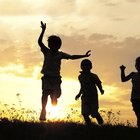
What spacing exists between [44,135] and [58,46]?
450 cm

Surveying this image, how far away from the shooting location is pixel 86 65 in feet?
51.9

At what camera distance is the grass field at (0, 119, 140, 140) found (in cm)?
1109

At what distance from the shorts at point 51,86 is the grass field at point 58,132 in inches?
86.8

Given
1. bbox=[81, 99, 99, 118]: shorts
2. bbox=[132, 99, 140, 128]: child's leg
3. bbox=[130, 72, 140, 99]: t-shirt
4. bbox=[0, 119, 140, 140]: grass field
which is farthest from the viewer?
bbox=[81, 99, 99, 118]: shorts

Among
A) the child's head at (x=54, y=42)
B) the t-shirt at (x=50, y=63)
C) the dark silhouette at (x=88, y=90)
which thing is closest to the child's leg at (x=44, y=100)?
the t-shirt at (x=50, y=63)

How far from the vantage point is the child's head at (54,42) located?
14.9 metres

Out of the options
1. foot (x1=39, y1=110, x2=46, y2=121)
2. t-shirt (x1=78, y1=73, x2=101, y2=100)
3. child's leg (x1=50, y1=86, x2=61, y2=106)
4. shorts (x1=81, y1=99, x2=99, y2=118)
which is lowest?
foot (x1=39, y1=110, x2=46, y2=121)

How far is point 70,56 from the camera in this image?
15117 millimetres

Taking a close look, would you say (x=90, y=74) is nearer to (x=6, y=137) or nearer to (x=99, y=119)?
(x=99, y=119)

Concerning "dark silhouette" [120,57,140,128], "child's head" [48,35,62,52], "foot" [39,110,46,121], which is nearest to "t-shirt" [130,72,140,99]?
"dark silhouette" [120,57,140,128]

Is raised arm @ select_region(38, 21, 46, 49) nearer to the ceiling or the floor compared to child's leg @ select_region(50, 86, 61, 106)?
nearer to the ceiling

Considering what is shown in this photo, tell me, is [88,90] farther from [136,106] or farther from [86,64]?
[136,106]

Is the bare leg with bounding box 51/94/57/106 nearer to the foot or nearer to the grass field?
the foot

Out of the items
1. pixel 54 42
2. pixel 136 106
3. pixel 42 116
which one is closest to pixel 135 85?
pixel 136 106
